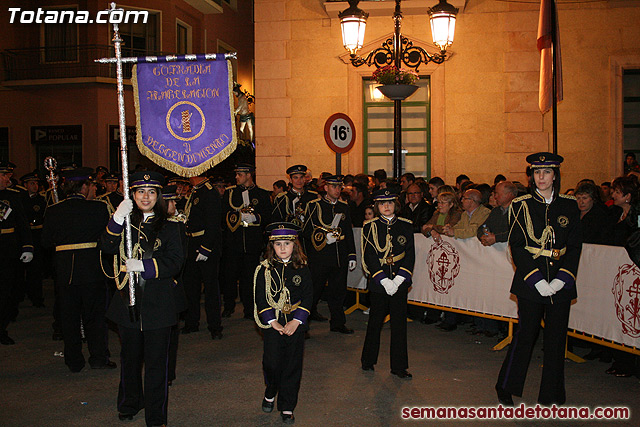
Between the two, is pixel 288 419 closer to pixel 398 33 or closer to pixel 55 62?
pixel 398 33

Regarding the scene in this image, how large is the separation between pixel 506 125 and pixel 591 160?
78.8 inches

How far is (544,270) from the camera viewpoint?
643cm

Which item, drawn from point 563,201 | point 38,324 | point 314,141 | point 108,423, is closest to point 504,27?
point 314,141

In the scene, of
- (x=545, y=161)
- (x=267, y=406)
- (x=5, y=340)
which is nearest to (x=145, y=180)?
(x=267, y=406)

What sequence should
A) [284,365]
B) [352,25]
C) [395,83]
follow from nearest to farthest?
[284,365], [395,83], [352,25]

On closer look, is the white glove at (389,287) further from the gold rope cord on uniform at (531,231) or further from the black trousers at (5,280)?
the black trousers at (5,280)

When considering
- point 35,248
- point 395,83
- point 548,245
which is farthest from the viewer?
point 35,248

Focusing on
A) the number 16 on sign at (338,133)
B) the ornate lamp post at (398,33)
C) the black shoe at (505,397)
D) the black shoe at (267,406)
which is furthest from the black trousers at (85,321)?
the ornate lamp post at (398,33)

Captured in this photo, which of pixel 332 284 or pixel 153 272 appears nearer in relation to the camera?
pixel 153 272

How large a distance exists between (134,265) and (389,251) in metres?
3.06

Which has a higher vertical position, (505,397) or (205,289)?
(205,289)

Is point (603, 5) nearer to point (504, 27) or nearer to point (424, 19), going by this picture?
point (504, 27)

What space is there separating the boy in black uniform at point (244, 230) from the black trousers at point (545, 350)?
497cm

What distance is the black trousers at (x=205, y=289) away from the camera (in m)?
9.52
